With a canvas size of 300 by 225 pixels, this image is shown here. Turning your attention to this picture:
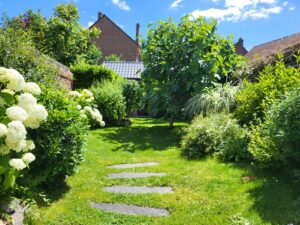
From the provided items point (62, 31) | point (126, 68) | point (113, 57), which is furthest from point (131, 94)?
point (113, 57)

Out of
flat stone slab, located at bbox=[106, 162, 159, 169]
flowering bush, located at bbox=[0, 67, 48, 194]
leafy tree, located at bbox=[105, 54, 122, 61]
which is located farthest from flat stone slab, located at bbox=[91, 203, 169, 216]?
leafy tree, located at bbox=[105, 54, 122, 61]

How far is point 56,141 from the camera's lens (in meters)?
4.07

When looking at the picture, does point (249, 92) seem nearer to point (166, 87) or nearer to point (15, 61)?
point (166, 87)

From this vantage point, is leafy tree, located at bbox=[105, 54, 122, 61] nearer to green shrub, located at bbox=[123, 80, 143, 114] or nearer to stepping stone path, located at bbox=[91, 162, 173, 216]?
green shrub, located at bbox=[123, 80, 143, 114]

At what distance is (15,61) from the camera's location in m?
5.89

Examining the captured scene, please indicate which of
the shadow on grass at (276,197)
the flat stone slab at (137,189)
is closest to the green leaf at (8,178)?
the flat stone slab at (137,189)

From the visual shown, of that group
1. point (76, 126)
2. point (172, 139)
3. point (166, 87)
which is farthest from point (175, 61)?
point (76, 126)

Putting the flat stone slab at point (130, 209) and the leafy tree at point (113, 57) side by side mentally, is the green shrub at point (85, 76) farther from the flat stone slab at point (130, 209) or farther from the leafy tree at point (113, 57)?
the leafy tree at point (113, 57)

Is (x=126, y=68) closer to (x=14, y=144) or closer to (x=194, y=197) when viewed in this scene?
(x=194, y=197)

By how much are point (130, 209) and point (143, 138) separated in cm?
530

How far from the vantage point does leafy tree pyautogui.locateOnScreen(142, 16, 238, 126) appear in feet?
32.0

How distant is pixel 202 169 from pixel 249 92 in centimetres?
251

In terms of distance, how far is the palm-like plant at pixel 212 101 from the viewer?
28.5ft

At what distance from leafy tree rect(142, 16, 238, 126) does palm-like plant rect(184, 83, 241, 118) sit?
0.44m
